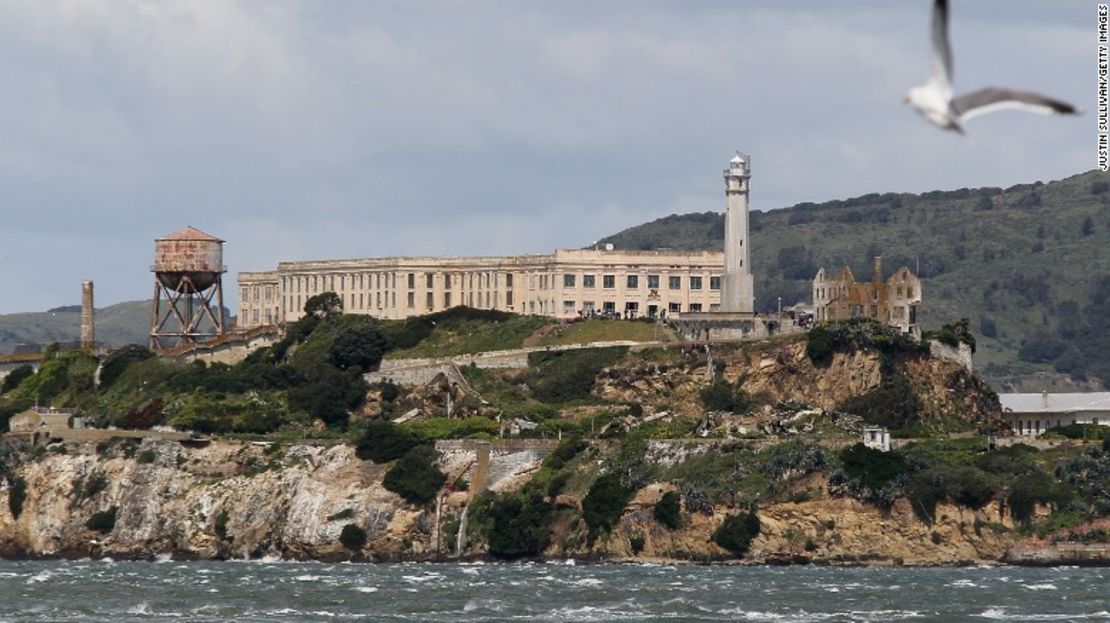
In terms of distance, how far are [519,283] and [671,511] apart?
57238mm

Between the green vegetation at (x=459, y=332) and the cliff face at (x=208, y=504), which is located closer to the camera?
the cliff face at (x=208, y=504)

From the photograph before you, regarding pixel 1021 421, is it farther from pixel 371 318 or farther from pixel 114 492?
pixel 114 492

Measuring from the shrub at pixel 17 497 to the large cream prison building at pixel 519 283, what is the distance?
4217 centimetres

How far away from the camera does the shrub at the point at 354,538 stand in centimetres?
13012

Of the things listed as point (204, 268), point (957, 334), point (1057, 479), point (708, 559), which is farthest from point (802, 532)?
point (204, 268)

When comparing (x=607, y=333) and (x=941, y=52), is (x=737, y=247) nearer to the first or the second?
(x=607, y=333)

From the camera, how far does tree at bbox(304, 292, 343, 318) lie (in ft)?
567

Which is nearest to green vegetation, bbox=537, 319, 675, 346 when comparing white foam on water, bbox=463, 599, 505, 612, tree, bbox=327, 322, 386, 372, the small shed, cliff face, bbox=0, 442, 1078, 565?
tree, bbox=327, 322, 386, 372

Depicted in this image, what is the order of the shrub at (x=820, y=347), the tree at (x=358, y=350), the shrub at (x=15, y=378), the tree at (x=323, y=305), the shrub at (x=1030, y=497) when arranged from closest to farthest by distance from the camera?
the shrub at (x=1030, y=497) < the shrub at (x=820, y=347) < the tree at (x=358, y=350) < the tree at (x=323, y=305) < the shrub at (x=15, y=378)

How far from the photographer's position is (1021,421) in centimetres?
15225

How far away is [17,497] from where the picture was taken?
14125 centimetres

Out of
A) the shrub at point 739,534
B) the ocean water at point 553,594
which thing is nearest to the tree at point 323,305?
the ocean water at point 553,594

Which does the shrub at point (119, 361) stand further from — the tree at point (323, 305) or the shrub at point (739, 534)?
the shrub at point (739, 534)

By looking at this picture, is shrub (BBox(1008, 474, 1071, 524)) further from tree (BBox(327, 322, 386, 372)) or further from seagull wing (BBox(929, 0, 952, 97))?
seagull wing (BBox(929, 0, 952, 97))
